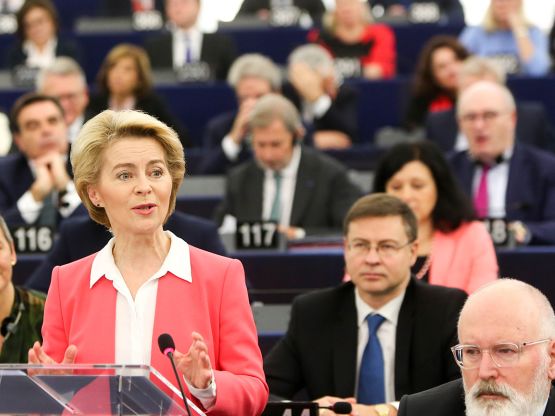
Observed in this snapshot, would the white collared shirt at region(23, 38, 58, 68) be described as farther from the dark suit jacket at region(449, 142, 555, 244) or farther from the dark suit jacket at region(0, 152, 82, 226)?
the dark suit jacket at region(449, 142, 555, 244)

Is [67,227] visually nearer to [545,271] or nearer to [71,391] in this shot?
[545,271]

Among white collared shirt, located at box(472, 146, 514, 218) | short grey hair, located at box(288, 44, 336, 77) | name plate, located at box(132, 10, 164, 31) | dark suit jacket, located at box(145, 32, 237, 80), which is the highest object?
name plate, located at box(132, 10, 164, 31)

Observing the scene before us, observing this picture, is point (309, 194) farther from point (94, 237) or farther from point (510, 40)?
point (510, 40)

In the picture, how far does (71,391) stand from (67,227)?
80.4 inches

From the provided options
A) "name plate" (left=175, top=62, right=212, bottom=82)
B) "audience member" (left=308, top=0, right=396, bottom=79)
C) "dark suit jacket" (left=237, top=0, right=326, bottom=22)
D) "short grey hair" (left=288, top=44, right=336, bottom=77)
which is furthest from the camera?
"dark suit jacket" (left=237, top=0, right=326, bottom=22)

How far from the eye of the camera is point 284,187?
20.2 feet

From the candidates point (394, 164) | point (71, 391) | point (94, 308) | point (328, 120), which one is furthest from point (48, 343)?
point (328, 120)

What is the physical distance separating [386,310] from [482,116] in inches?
86.9

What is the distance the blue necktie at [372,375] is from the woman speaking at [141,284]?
3.54 feet

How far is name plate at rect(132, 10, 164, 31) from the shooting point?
30.9 ft

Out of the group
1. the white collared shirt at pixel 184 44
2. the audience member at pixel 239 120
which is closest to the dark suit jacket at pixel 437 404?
the audience member at pixel 239 120

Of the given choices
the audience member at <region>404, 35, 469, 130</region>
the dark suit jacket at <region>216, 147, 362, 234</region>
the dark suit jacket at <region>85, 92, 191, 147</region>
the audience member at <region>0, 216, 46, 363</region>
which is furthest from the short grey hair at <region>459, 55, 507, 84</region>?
the audience member at <region>0, 216, 46, 363</region>

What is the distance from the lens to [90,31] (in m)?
9.13

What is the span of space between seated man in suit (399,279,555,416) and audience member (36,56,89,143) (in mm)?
4635
